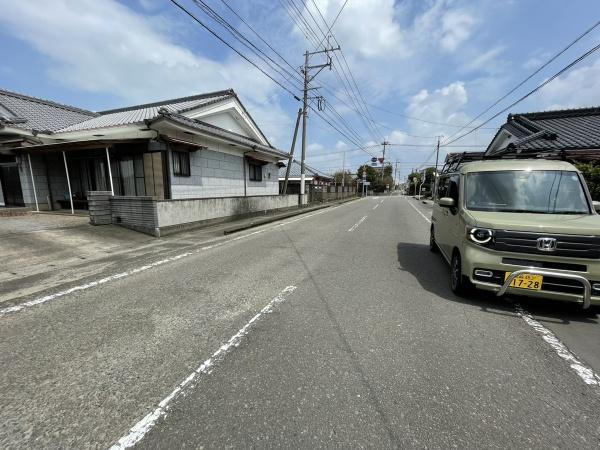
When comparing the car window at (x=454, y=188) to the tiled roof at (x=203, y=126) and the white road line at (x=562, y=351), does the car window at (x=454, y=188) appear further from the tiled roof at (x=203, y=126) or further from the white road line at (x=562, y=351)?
the tiled roof at (x=203, y=126)

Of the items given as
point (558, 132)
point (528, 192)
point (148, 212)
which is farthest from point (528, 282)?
point (558, 132)

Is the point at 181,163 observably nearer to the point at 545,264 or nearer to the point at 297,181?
the point at 545,264

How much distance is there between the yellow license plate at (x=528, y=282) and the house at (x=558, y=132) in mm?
9903

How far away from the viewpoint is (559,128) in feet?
47.3

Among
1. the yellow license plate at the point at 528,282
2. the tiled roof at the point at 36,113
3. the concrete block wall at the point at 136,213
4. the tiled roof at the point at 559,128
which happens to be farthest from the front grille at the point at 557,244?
the tiled roof at the point at 36,113

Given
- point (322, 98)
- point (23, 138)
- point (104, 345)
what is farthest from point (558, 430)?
point (322, 98)

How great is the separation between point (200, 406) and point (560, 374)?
3126 millimetres

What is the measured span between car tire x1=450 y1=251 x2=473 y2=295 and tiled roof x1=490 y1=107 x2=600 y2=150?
34.0 ft


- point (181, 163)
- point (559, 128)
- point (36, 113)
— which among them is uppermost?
point (36, 113)

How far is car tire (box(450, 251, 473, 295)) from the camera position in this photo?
4.03m

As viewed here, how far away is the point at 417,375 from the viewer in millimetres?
2508

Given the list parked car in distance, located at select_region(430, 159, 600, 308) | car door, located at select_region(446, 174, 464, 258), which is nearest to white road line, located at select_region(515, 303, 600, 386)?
parked car in distance, located at select_region(430, 159, 600, 308)

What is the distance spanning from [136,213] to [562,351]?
10641mm

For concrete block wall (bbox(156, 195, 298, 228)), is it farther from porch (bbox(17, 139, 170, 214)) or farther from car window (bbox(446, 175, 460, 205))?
car window (bbox(446, 175, 460, 205))
